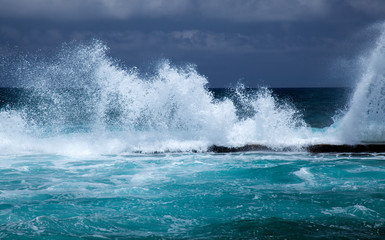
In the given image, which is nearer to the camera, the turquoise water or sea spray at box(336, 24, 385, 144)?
the turquoise water

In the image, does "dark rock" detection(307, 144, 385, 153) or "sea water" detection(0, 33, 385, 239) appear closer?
"sea water" detection(0, 33, 385, 239)

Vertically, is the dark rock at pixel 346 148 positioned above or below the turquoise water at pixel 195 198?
above

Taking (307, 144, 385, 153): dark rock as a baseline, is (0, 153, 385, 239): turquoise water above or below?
below

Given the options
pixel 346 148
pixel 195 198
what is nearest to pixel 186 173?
pixel 195 198

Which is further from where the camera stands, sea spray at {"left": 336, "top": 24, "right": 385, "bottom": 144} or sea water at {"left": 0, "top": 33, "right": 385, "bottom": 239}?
sea spray at {"left": 336, "top": 24, "right": 385, "bottom": 144}

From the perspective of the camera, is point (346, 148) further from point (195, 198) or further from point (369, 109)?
point (195, 198)

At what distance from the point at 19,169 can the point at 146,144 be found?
13.6 feet

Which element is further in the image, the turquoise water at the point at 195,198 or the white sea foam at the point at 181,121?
the white sea foam at the point at 181,121

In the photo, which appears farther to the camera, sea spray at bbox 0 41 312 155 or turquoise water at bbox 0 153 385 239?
sea spray at bbox 0 41 312 155

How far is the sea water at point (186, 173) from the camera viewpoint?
6.00 m

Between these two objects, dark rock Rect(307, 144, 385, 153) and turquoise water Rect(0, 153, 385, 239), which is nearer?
turquoise water Rect(0, 153, 385, 239)

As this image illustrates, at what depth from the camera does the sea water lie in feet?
19.7

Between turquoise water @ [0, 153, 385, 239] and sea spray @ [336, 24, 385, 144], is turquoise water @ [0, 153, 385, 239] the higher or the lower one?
the lower one

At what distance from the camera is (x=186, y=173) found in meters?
9.83
